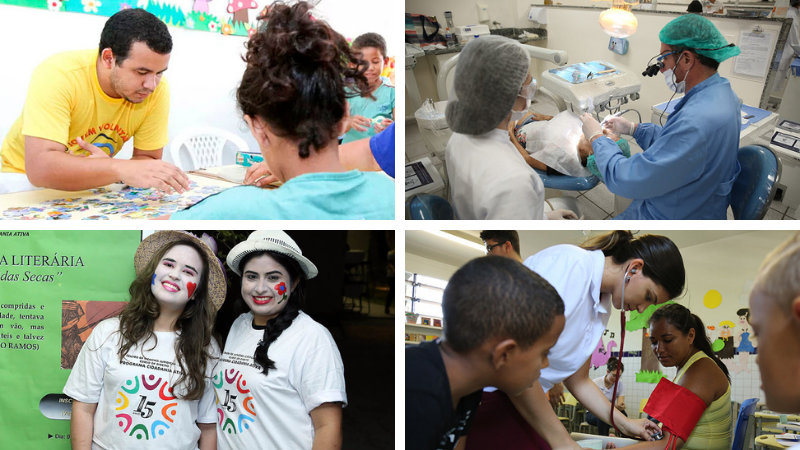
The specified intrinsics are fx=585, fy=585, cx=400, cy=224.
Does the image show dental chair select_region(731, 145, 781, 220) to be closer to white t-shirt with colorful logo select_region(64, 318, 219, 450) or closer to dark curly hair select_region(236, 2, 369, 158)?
dark curly hair select_region(236, 2, 369, 158)

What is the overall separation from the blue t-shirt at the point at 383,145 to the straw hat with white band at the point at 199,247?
0.59 metres

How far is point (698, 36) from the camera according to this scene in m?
1.62

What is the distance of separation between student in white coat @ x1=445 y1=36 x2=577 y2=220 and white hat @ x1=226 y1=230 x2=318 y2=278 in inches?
20.2

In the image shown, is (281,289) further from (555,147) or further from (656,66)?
(656,66)

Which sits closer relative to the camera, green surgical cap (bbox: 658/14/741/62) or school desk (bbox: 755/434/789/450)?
green surgical cap (bbox: 658/14/741/62)

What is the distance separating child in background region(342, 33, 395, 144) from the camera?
1.71 m

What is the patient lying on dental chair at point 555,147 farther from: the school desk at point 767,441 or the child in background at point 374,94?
the school desk at point 767,441

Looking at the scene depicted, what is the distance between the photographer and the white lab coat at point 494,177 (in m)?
1.62

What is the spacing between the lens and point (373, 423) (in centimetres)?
178

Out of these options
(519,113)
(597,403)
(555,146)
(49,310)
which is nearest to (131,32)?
(49,310)

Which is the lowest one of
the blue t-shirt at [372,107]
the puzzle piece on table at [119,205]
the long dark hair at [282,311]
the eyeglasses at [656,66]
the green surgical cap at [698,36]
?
the long dark hair at [282,311]

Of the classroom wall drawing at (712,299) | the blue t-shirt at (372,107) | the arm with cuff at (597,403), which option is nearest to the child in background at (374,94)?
the blue t-shirt at (372,107)

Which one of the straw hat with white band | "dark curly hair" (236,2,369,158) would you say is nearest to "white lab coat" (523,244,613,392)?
"dark curly hair" (236,2,369,158)

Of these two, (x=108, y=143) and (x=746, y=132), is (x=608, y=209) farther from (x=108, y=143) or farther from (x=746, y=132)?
(x=108, y=143)
